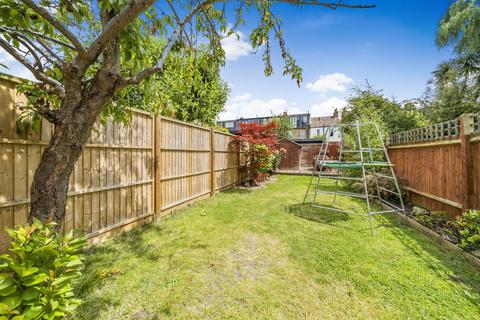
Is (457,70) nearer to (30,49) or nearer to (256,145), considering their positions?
(256,145)

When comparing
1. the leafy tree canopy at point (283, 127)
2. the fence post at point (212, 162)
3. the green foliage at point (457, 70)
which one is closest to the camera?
the fence post at point (212, 162)

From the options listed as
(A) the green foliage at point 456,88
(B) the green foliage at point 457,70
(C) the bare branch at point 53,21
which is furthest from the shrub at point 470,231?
(A) the green foliage at point 456,88

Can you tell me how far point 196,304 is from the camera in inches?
73.8

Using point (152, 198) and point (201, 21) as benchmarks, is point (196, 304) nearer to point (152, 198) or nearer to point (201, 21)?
point (152, 198)

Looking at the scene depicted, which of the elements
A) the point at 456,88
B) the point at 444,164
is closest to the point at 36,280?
the point at 444,164

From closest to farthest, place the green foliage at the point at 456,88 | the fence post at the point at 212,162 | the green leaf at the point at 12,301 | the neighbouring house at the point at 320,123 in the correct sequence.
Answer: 1. the green leaf at the point at 12,301
2. the fence post at the point at 212,162
3. the green foliage at the point at 456,88
4. the neighbouring house at the point at 320,123

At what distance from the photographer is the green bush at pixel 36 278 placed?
103 centimetres

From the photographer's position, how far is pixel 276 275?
91.3 inches

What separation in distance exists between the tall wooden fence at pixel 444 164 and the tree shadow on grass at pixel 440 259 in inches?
34.7

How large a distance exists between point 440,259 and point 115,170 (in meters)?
4.66

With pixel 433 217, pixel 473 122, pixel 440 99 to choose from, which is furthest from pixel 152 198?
pixel 440 99

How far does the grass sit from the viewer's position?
70.9 inches

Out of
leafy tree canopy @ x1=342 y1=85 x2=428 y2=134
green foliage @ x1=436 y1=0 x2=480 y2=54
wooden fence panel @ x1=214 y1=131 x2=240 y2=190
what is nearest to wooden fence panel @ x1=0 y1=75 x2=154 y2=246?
wooden fence panel @ x1=214 y1=131 x2=240 y2=190

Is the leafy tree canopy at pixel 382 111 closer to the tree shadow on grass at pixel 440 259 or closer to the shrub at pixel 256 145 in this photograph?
the shrub at pixel 256 145
